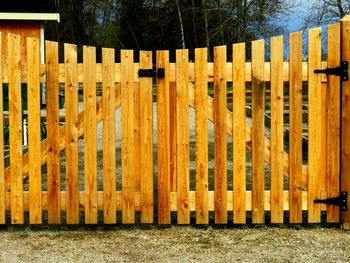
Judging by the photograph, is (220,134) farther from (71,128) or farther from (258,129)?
(71,128)

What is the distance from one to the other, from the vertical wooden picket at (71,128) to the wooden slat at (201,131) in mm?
1080

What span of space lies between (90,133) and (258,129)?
4.96ft

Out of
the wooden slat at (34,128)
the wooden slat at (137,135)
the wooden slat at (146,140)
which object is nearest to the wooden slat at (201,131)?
the wooden slat at (146,140)

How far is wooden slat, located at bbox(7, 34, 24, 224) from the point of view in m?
5.33

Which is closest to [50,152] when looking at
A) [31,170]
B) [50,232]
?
[31,170]

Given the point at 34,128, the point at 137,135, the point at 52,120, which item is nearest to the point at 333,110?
the point at 137,135

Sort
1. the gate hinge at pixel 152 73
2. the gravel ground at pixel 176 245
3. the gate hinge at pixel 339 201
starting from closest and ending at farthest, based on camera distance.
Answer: the gravel ground at pixel 176 245, the gate hinge at pixel 152 73, the gate hinge at pixel 339 201

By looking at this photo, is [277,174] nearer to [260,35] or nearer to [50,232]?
[50,232]

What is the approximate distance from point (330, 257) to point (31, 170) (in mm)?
2693

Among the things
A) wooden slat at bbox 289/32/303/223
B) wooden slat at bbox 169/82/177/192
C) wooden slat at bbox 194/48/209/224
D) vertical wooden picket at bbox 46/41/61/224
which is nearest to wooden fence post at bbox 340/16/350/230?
wooden slat at bbox 289/32/303/223

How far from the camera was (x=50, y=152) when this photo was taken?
5.36 metres

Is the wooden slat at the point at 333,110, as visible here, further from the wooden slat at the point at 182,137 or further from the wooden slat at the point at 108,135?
the wooden slat at the point at 108,135

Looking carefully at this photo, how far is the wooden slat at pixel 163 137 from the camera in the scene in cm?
529

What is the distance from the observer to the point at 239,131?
5.38 m
